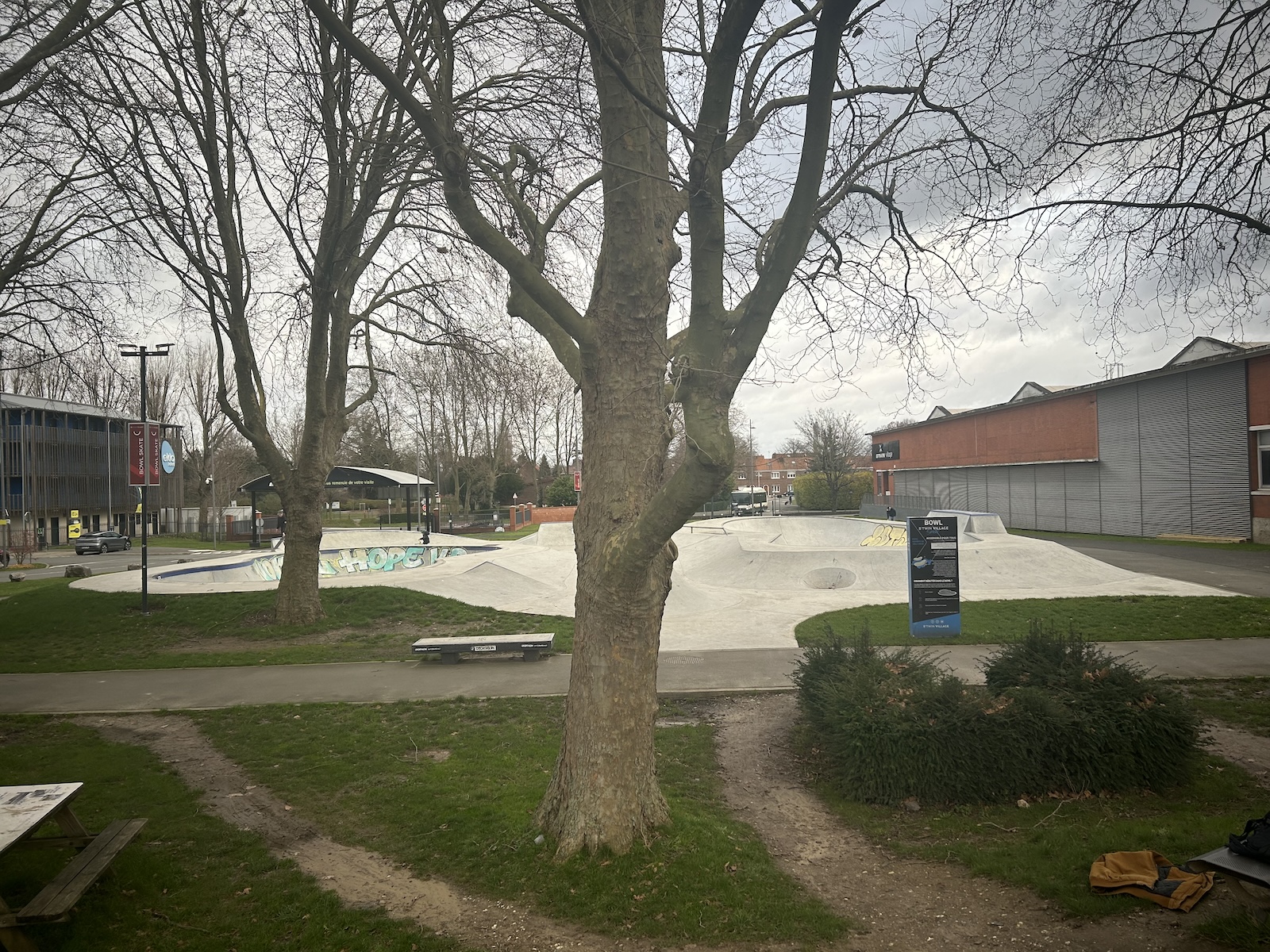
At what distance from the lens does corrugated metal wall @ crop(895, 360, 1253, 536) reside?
27344 mm

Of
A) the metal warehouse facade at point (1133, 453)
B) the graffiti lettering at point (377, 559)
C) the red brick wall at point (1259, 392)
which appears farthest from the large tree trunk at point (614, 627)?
the red brick wall at point (1259, 392)

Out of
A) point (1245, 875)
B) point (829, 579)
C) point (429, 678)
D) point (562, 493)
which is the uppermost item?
point (562, 493)

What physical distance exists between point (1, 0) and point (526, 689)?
357 inches

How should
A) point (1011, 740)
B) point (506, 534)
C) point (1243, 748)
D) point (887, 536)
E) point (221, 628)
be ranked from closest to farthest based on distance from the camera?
point (1011, 740) → point (1243, 748) → point (221, 628) → point (887, 536) → point (506, 534)

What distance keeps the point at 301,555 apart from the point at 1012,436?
36370 mm

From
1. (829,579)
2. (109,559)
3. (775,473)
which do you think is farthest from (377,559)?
(775,473)

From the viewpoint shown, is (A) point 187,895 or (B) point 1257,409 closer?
(A) point 187,895

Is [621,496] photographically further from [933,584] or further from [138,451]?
[138,451]

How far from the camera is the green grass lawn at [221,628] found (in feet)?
39.9

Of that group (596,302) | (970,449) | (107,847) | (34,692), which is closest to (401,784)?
(107,847)

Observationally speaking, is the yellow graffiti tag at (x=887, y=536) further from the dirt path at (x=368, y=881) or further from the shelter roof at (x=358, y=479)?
the dirt path at (x=368, y=881)

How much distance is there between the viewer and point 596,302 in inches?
202

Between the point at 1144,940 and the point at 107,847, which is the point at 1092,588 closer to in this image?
the point at 1144,940

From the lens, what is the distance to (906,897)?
462 cm
